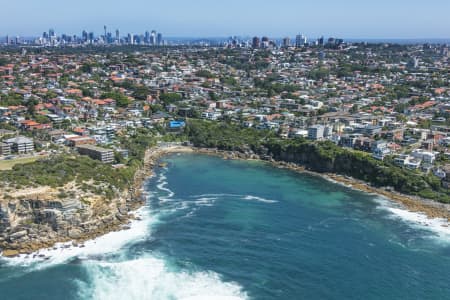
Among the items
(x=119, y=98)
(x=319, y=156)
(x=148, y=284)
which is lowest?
(x=148, y=284)

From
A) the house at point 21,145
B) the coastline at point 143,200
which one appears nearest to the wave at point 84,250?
the coastline at point 143,200

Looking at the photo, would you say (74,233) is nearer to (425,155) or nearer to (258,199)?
(258,199)

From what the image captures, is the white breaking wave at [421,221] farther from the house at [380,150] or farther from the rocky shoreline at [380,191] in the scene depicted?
the house at [380,150]

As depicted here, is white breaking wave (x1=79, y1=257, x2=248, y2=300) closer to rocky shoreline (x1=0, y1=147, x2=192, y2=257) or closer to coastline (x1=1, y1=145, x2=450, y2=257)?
rocky shoreline (x1=0, y1=147, x2=192, y2=257)

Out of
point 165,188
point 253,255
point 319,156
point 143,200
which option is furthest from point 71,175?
point 319,156

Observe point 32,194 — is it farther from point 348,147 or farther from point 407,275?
point 348,147
